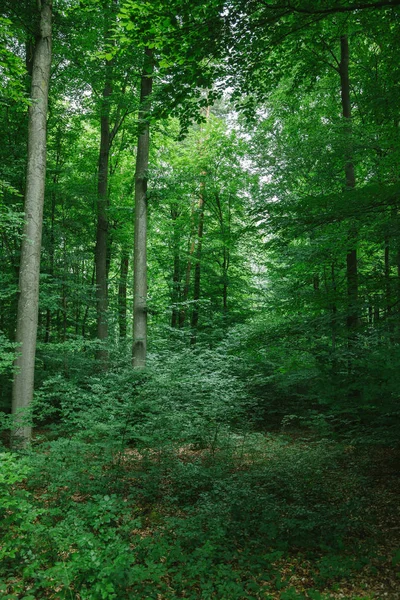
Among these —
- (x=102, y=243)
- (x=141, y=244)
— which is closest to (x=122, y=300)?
(x=102, y=243)

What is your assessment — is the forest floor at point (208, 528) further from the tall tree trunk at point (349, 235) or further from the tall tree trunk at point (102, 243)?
the tall tree trunk at point (102, 243)

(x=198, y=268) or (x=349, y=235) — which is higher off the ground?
(x=198, y=268)

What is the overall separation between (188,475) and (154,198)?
666 centimetres

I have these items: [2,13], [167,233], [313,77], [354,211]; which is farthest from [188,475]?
[167,233]

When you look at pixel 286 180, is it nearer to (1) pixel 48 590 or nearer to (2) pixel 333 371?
(2) pixel 333 371

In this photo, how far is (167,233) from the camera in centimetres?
1703

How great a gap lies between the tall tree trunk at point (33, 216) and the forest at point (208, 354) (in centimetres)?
3

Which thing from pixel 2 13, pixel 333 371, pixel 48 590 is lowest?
pixel 48 590

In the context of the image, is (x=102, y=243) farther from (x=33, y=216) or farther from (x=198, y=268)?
(x=33, y=216)

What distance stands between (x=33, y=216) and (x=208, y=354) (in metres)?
5.66

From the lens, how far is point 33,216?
7.39 m

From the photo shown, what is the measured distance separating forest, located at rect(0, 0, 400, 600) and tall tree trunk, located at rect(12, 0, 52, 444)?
0.11ft

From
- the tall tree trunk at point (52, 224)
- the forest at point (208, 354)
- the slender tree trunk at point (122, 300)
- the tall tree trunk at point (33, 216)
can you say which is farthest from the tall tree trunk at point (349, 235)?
the slender tree trunk at point (122, 300)

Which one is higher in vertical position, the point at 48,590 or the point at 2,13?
the point at 2,13
